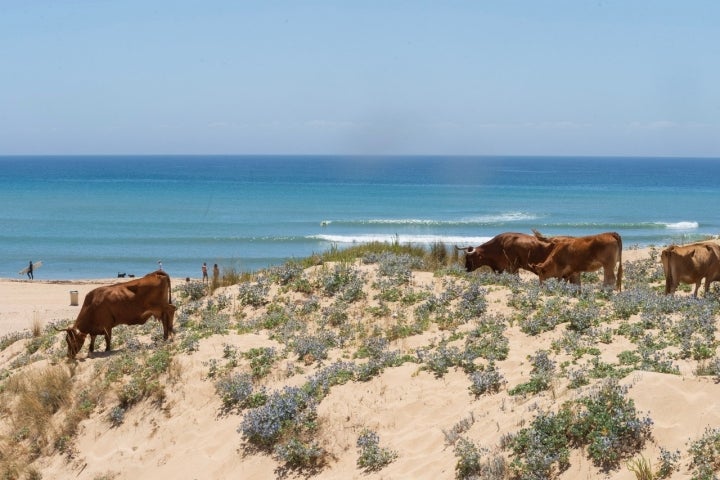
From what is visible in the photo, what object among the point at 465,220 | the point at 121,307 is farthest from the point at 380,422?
the point at 465,220

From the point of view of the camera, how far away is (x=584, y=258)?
49.5 ft

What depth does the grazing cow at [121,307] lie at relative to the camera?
1223 cm

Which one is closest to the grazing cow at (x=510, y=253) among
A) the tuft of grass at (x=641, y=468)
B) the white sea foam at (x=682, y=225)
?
the tuft of grass at (x=641, y=468)

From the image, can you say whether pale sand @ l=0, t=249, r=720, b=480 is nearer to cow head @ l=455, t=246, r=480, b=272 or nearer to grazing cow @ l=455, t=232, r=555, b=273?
grazing cow @ l=455, t=232, r=555, b=273

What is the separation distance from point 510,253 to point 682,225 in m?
42.8

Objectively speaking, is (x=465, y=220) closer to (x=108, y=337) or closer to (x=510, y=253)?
(x=510, y=253)

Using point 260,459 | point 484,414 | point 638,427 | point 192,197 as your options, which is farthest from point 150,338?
point 192,197

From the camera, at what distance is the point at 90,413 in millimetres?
10672

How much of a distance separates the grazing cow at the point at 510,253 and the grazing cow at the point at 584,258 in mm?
816

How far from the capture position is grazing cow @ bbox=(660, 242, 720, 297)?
546 inches

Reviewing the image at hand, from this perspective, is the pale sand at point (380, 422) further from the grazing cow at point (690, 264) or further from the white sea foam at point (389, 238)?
the white sea foam at point (389, 238)

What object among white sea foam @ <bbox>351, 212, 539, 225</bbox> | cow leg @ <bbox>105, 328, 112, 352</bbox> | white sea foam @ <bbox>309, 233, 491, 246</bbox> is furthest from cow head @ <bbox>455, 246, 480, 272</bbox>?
white sea foam @ <bbox>351, 212, 539, 225</bbox>

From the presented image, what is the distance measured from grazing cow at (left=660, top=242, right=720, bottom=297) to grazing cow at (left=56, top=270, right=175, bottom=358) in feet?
30.8

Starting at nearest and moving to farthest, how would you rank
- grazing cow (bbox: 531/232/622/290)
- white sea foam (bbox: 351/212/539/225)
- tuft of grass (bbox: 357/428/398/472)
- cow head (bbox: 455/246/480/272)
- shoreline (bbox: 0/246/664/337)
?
tuft of grass (bbox: 357/428/398/472) → grazing cow (bbox: 531/232/622/290) → cow head (bbox: 455/246/480/272) → shoreline (bbox: 0/246/664/337) → white sea foam (bbox: 351/212/539/225)
